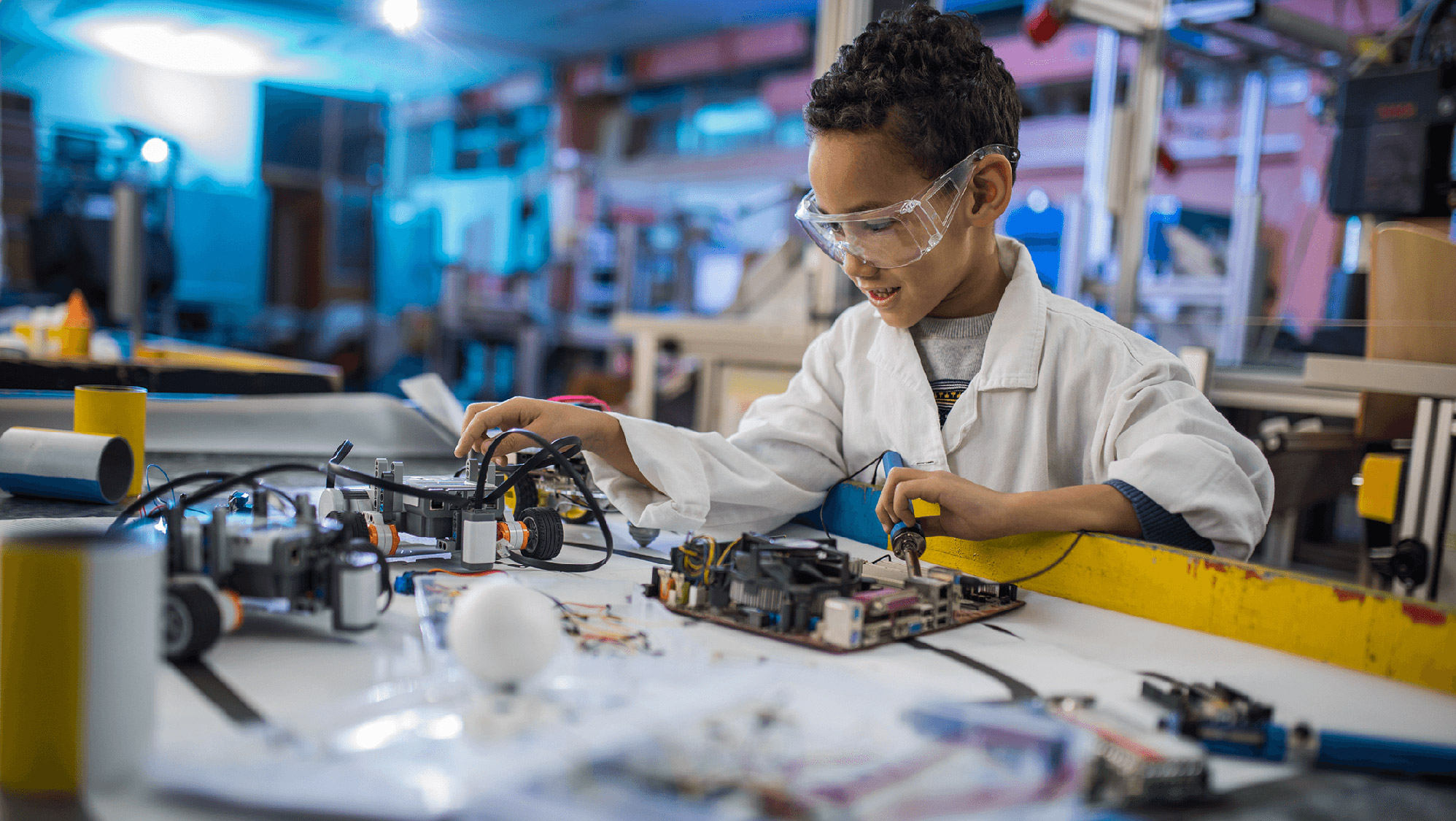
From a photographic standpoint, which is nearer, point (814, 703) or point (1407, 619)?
point (814, 703)

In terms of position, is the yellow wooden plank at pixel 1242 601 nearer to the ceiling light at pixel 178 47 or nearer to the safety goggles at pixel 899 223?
the safety goggles at pixel 899 223

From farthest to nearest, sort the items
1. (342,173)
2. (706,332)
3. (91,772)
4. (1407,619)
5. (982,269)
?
(342,173) → (706,332) → (982,269) → (1407,619) → (91,772)

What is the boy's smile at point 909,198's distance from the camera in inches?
44.0

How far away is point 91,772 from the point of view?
0.45 m

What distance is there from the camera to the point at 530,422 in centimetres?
110

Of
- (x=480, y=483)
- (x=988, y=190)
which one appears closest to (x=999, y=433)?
(x=988, y=190)

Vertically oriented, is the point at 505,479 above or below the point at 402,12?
below

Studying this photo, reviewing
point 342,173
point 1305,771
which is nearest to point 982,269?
point 1305,771

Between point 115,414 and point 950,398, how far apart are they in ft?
3.56

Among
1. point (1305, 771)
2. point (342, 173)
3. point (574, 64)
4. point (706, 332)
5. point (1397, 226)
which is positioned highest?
point (574, 64)

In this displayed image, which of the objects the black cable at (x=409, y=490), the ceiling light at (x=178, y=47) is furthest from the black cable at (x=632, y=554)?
the ceiling light at (x=178, y=47)

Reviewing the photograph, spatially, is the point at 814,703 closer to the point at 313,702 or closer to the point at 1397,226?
the point at 313,702

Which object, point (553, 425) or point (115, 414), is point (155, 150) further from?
point (553, 425)

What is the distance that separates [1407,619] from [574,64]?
8.86 m
